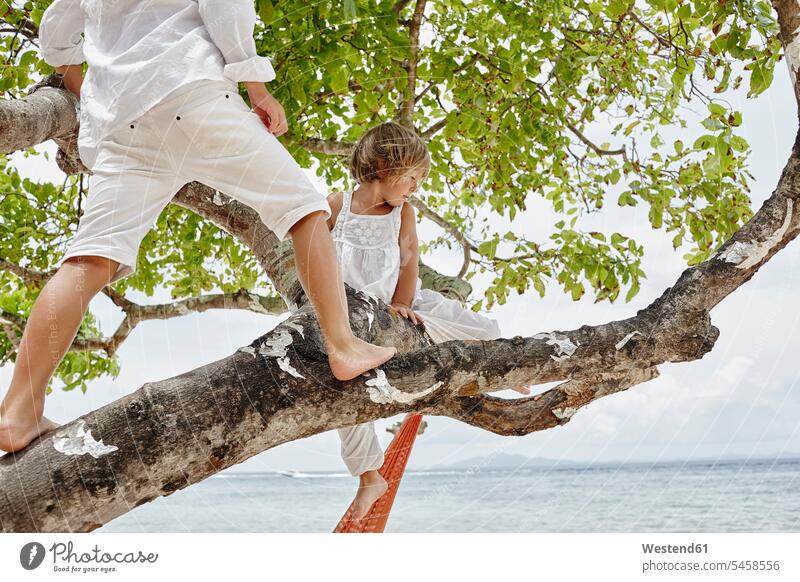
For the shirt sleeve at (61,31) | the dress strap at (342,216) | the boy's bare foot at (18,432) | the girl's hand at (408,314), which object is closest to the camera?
the boy's bare foot at (18,432)

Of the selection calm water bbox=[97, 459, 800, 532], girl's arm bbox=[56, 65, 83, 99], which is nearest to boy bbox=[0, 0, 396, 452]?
calm water bbox=[97, 459, 800, 532]

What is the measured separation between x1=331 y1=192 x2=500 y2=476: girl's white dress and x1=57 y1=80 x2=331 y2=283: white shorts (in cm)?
60

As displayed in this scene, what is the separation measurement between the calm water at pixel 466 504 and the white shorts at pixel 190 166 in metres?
0.47

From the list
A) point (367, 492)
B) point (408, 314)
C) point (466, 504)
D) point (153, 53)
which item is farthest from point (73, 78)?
point (466, 504)

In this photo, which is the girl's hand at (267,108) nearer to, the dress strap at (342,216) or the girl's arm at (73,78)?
the dress strap at (342,216)

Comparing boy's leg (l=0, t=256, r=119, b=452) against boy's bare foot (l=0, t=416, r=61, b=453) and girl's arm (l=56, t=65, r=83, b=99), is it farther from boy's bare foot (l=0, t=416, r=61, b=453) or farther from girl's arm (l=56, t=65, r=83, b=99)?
girl's arm (l=56, t=65, r=83, b=99)

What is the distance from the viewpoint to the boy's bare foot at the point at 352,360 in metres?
1.17

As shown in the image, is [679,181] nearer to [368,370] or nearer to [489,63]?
[489,63]

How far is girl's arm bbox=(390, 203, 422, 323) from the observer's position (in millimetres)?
1825

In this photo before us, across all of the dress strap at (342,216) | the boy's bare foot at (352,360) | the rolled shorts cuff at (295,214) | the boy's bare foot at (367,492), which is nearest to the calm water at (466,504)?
the boy's bare foot at (367,492)

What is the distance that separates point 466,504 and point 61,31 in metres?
1.50

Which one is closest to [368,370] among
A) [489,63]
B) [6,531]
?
[6,531]

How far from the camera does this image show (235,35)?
4.02 feet
